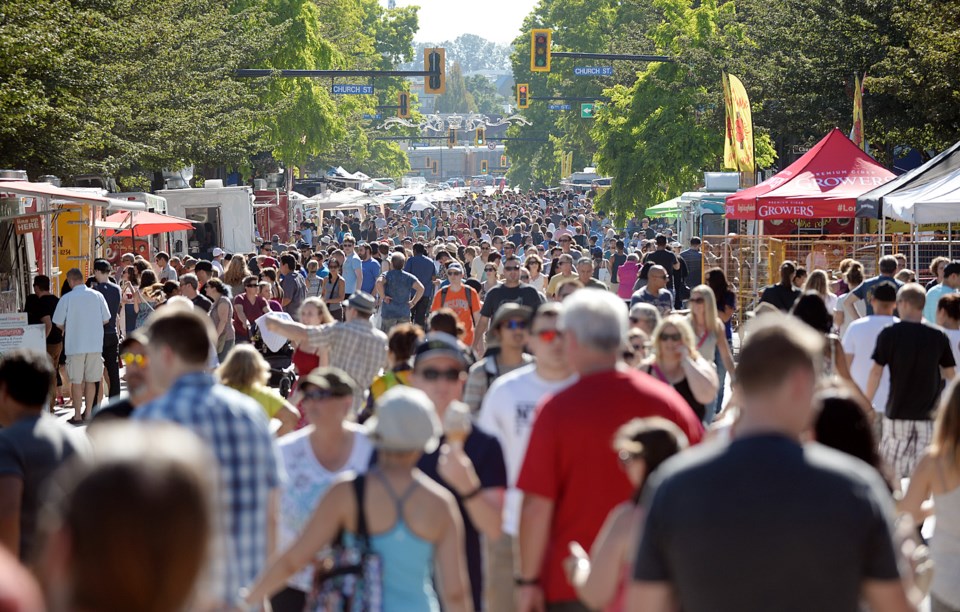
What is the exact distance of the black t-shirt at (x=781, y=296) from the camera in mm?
13008

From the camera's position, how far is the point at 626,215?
40.9 m

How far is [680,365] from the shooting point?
26.7 feet

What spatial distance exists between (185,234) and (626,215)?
13287mm

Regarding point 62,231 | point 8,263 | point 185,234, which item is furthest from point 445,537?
point 185,234

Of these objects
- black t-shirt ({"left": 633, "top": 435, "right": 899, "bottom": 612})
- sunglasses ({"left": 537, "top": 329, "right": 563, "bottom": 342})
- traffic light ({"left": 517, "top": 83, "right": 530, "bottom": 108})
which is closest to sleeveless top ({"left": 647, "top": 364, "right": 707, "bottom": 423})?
sunglasses ({"left": 537, "top": 329, "right": 563, "bottom": 342})

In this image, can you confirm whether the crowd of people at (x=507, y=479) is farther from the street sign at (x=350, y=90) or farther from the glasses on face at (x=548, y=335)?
the street sign at (x=350, y=90)

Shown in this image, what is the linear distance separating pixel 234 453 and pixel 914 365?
524 centimetres

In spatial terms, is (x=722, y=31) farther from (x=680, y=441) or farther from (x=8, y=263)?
(x=680, y=441)

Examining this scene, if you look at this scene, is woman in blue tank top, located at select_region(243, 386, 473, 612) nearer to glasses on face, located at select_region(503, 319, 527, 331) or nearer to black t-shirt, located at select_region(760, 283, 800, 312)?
glasses on face, located at select_region(503, 319, 527, 331)

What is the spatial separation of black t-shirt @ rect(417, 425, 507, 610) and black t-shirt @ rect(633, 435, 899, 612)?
6.69ft

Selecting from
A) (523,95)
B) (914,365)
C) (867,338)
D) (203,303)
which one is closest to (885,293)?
(867,338)

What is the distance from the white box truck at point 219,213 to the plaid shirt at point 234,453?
91.3 ft

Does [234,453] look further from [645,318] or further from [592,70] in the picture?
[592,70]

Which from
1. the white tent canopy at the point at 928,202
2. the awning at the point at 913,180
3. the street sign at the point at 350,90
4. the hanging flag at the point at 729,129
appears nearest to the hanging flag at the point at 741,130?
the hanging flag at the point at 729,129
